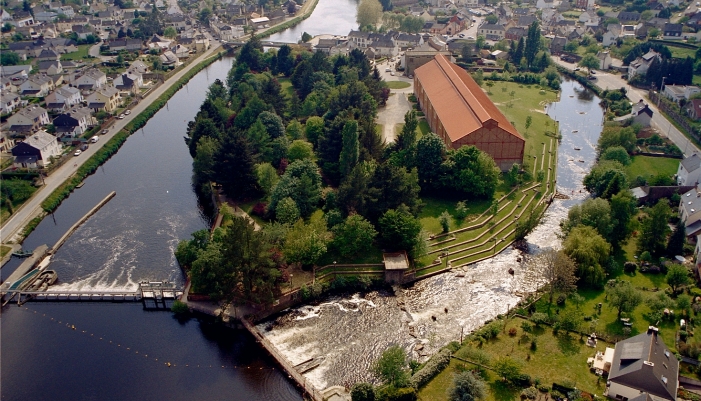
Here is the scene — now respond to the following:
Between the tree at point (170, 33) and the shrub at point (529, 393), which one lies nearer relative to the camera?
the shrub at point (529, 393)

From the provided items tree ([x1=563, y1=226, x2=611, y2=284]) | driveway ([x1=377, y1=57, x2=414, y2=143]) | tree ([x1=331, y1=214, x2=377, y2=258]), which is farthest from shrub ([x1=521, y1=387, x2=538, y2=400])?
driveway ([x1=377, y1=57, x2=414, y2=143])

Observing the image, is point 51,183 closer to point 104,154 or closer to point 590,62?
point 104,154

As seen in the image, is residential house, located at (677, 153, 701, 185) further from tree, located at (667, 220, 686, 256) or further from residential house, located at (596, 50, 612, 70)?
residential house, located at (596, 50, 612, 70)

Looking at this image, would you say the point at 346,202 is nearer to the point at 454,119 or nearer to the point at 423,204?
the point at 423,204

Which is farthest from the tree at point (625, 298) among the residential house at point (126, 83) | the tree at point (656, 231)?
the residential house at point (126, 83)

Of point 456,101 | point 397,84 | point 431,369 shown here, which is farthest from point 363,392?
point 397,84

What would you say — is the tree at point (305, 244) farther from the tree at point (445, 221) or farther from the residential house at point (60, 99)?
the residential house at point (60, 99)
